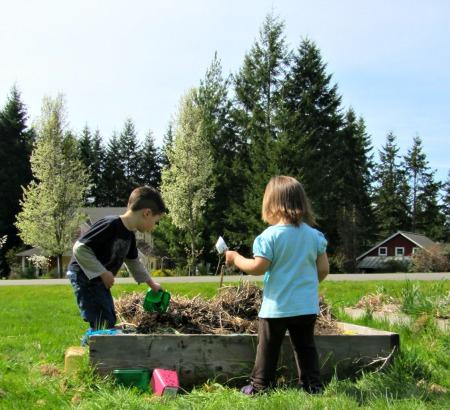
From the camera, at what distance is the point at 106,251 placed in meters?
4.75

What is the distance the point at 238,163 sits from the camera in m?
40.5

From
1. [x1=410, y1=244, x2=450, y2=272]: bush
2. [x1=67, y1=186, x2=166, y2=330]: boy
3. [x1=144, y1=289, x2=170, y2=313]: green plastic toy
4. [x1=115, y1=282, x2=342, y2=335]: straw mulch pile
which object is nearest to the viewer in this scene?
[x1=115, y1=282, x2=342, y2=335]: straw mulch pile

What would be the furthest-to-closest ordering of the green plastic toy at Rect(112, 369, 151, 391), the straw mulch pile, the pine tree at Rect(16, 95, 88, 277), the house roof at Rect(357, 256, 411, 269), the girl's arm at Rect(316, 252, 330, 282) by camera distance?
the house roof at Rect(357, 256, 411, 269) → the pine tree at Rect(16, 95, 88, 277) → the straw mulch pile → the girl's arm at Rect(316, 252, 330, 282) → the green plastic toy at Rect(112, 369, 151, 391)

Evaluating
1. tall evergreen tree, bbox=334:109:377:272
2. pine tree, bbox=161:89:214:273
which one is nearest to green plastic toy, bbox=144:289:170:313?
pine tree, bbox=161:89:214:273

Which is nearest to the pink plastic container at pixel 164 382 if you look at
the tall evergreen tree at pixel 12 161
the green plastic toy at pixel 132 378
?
the green plastic toy at pixel 132 378

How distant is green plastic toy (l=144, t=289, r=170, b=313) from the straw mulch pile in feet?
0.15

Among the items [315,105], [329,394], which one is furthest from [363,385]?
[315,105]

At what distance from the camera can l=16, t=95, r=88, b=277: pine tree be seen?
34.7 metres

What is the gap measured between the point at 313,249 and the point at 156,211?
154 centimetres

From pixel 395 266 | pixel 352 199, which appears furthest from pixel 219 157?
pixel 395 266

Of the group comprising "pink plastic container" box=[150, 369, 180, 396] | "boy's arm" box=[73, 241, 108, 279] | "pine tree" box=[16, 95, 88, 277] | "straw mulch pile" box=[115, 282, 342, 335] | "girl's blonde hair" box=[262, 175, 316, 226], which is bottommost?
"pink plastic container" box=[150, 369, 180, 396]

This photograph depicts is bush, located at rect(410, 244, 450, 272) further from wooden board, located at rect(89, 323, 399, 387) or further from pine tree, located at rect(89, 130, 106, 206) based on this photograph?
pine tree, located at rect(89, 130, 106, 206)

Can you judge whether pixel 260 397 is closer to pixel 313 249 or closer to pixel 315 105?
pixel 313 249

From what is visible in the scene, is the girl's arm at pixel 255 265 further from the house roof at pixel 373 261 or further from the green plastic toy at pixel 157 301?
the house roof at pixel 373 261
